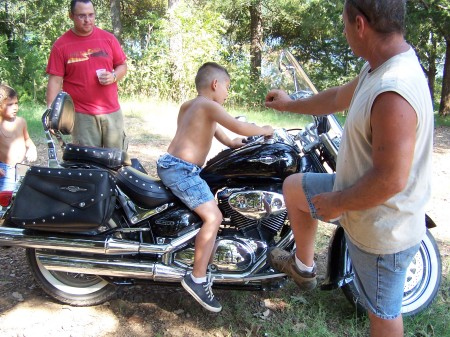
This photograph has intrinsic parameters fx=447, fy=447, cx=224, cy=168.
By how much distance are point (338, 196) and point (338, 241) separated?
1.12m

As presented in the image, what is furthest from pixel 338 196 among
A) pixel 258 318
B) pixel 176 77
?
pixel 176 77

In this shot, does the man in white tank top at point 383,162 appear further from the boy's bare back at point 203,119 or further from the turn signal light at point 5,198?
the turn signal light at point 5,198

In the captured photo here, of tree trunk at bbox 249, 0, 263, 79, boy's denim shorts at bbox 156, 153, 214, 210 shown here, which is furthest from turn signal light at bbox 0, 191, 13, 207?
tree trunk at bbox 249, 0, 263, 79

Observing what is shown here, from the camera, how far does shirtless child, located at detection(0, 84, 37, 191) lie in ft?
12.4

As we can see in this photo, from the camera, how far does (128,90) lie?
13.4 metres

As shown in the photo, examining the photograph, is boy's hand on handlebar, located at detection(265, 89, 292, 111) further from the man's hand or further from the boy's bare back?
the man's hand

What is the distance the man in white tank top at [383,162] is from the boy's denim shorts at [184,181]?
105 cm

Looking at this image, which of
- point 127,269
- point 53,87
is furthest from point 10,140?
point 127,269

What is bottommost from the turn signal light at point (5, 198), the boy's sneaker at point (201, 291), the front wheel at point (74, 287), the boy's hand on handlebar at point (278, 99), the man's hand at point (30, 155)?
the front wheel at point (74, 287)

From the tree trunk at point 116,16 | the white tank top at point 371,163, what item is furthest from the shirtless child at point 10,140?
the tree trunk at point 116,16

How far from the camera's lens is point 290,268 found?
258 centimetres

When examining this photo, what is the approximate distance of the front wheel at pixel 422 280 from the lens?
2.89 m

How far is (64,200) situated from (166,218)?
63cm

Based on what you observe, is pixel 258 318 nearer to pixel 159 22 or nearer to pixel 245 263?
pixel 245 263
